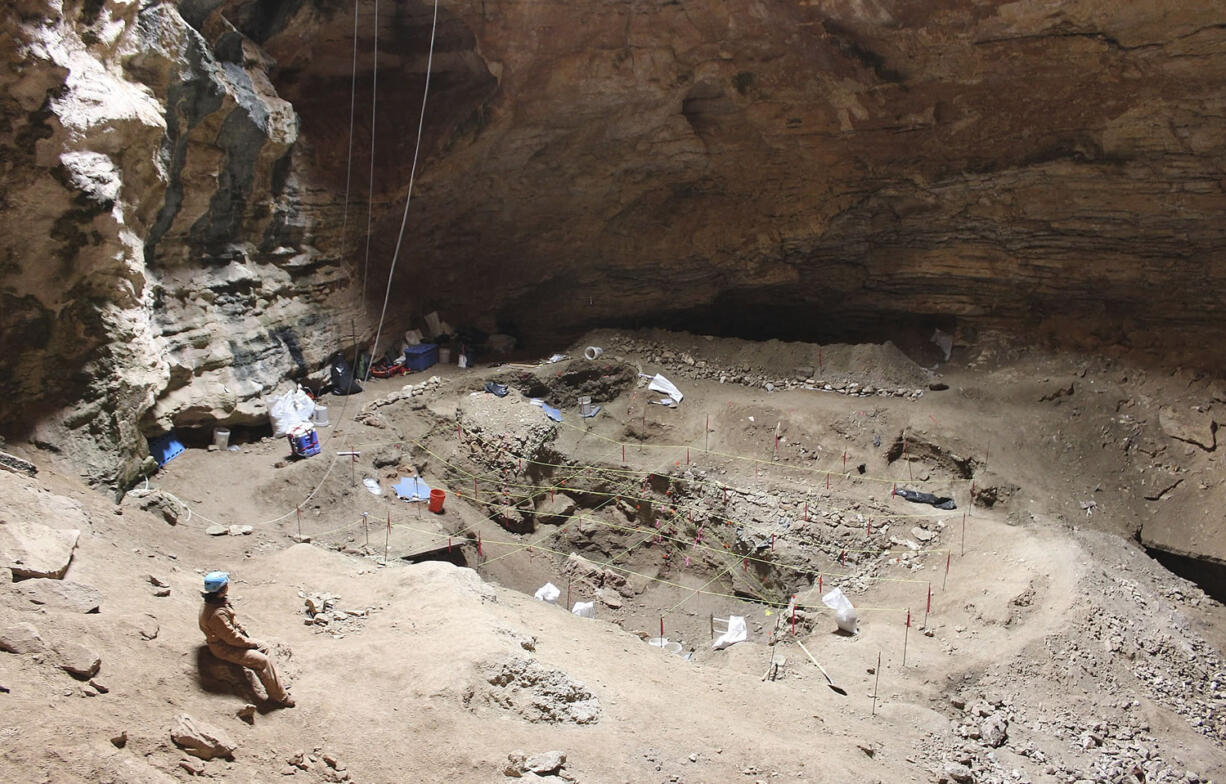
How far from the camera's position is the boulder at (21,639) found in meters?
3.42

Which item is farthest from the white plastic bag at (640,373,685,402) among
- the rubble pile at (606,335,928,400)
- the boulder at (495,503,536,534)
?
the boulder at (495,503,536,534)

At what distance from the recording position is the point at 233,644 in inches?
154

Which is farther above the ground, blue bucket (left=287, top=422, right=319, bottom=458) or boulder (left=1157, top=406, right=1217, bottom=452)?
boulder (left=1157, top=406, right=1217, bottom=452)

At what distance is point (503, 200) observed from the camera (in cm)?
1118

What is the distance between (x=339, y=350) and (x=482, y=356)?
2.17 metres

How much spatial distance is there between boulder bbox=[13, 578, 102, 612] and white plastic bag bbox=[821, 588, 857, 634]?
531 cm

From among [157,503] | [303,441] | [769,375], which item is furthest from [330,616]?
[769,375]

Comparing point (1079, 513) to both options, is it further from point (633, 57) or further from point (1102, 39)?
point (633, 57)

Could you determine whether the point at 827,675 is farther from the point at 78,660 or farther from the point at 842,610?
the point at 78,660

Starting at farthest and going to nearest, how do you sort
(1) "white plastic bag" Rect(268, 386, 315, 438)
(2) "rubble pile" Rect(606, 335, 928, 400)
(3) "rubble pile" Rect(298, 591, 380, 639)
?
(2) "rubble pile" Rect(606, 335, 928, 400), (1) "white plastic bag" Rect(268, 386, 315, 438), (3) "rubble pile" Rect(298, 591, 380, 639)

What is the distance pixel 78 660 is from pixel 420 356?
783 cm

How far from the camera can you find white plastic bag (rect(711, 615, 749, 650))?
7.18 metres

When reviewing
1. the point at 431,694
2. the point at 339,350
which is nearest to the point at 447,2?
the point at 339,350

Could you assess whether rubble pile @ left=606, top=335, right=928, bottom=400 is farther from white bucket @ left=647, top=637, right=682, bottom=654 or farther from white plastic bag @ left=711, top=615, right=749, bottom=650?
white bucket @ left=647, top=637, right=682, bottom=654
